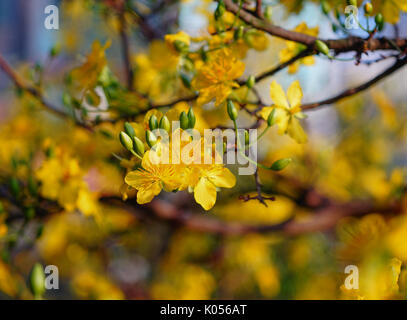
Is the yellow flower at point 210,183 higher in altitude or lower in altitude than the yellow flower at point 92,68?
lower

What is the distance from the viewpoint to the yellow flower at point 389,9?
30.8 inches

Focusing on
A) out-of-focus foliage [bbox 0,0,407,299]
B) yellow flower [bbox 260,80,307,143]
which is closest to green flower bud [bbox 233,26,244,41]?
out-of-focus foliage [bbox 0,0,407,299]

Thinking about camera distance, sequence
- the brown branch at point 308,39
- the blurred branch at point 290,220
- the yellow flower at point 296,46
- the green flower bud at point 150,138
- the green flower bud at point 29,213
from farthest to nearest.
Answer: the blurred branch at point 290,220, the green flower bud at point 29,213, the yellow flower at point 296,46, the brown branch at point 308,39, the green flower bud at point 150,138

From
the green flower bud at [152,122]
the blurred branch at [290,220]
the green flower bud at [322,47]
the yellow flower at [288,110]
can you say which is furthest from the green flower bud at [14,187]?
the green flower bud at [322,47]

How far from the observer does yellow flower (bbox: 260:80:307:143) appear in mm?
765

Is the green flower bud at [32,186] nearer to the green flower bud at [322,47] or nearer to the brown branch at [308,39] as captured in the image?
the brown branch at [308,39]

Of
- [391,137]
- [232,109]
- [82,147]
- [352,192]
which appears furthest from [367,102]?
[232,109]

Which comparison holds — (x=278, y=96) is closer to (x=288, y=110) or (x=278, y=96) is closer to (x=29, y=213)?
(x=288, y=110)

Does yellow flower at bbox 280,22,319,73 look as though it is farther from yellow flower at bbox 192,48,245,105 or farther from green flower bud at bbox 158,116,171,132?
green flower bud at bbox 158,116,171,132

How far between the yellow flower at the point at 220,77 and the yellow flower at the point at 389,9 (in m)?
0.31

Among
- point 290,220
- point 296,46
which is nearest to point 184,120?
point 296,46

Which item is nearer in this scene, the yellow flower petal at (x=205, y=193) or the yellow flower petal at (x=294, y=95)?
the yellow flower petal at (x=205, y=193)

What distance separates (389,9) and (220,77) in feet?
1.24

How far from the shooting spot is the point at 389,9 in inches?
31.1
